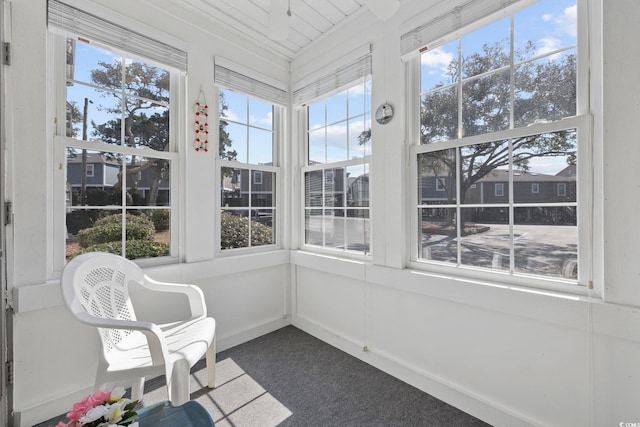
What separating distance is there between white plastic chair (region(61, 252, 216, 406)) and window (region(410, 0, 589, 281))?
157 centimetres

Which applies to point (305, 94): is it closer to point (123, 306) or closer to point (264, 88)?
point (264, 88)

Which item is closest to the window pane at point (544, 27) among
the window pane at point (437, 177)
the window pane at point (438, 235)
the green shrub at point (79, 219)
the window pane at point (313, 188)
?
the window pane at point (437, 177)

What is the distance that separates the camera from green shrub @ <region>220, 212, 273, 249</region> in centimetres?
252

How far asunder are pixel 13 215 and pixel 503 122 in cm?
281

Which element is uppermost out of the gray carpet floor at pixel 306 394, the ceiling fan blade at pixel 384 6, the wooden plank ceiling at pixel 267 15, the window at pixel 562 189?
the wooden plank ceiling at pixel 267 15

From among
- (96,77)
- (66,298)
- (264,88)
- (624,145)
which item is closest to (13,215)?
(66,298)

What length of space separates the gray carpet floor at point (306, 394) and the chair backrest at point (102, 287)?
1.97 ft

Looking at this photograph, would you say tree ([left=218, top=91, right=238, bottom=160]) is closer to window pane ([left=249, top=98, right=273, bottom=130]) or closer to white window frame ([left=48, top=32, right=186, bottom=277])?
window pane ([left=249, top=98, right=273, bottom=130])

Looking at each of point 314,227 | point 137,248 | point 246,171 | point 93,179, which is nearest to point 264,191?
point 246,171

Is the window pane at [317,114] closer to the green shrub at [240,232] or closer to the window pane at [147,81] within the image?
the green shrub at [240,232]

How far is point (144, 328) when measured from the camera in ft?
4.27

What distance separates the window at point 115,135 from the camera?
1.77 m

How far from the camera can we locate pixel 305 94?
2.73 m

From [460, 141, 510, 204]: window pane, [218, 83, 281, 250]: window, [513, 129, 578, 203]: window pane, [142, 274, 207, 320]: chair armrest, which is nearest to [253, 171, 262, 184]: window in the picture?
[218, 83, 281, 250]: window
